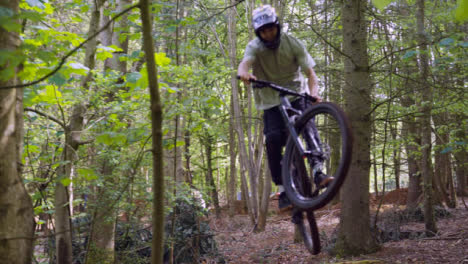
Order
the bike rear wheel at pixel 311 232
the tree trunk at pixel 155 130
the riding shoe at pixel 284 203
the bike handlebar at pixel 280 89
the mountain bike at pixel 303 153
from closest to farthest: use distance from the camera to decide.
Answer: the tree trunk at pixel 155 130 → the mountain bike at pixel 303 153 → the bike handlebar at pixel 280 89 → the bike rear wheel at pixel 311 232 → the riding shoe at pixel 284 203

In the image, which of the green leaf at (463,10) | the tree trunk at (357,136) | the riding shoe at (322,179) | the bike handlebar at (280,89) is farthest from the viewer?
the tree trunk at (357,136)

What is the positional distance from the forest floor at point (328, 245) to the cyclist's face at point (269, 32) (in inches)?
137

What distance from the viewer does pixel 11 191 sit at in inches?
107

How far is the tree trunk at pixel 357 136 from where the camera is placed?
596cm

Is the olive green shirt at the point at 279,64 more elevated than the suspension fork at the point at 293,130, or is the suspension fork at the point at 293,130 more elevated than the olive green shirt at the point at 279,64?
the olive green shirt at the point at 279,64

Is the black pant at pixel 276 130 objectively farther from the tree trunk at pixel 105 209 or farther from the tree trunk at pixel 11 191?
the tree trunk at pixel 11 191

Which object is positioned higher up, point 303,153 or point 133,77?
point 133,77

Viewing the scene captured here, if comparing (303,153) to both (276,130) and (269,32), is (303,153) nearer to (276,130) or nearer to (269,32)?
(276,130)

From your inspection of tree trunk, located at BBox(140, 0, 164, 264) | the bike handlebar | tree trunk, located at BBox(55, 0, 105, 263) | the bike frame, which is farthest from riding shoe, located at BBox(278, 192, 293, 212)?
tree trunk, located at BBox(55, 0, 105, 263)

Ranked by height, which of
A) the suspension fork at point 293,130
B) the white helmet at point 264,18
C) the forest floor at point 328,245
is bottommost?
the forest floor at point 328,245

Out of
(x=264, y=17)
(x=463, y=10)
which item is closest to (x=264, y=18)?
(x=264, y=17)

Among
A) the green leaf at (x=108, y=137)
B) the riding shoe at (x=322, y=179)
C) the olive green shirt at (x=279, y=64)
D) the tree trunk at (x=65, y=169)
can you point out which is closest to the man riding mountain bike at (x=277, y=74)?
the olive green shirt at (x=279, y=64)

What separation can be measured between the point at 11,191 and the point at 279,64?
2.52 metres

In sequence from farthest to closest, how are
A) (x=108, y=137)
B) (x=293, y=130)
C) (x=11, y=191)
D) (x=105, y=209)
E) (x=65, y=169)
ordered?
1. (x=105, y=209)
2. (x=65, y=169)
3. (x=108, y=137)
4. (x=293, y=130)
5. (x=11, y=191)
